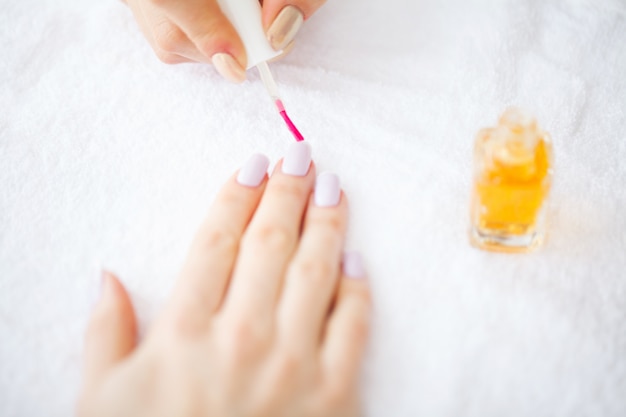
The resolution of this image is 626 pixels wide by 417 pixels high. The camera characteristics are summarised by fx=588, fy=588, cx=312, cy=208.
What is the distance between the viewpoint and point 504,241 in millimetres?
670

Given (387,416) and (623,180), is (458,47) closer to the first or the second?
(623,180)

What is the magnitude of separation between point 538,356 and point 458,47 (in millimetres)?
478

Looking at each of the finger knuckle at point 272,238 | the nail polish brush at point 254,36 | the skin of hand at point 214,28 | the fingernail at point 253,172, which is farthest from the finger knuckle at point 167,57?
the finger knuckle at point 272,238

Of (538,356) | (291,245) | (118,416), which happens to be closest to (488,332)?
(538,356)

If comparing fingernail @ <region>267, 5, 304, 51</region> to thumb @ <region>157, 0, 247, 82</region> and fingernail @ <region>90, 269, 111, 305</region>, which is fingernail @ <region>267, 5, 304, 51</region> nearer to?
thumb @ <region>157, 0, 247, 82</region>

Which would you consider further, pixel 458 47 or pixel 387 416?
pixel 458 47

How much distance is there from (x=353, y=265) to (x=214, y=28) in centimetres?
37

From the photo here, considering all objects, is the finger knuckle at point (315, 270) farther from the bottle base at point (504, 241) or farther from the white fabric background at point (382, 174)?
the bottle base at point (504, 241)

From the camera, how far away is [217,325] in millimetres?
617

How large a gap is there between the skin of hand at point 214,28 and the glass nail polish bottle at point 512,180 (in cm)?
32

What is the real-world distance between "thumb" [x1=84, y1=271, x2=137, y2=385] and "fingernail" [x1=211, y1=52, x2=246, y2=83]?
0.33 m

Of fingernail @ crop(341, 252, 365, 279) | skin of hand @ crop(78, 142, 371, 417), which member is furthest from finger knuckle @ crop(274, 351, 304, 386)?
fingernail @ crop(341, 252, 365, 279)

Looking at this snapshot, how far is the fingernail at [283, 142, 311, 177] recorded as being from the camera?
73 centimetres

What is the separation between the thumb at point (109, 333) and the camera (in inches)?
23.6
